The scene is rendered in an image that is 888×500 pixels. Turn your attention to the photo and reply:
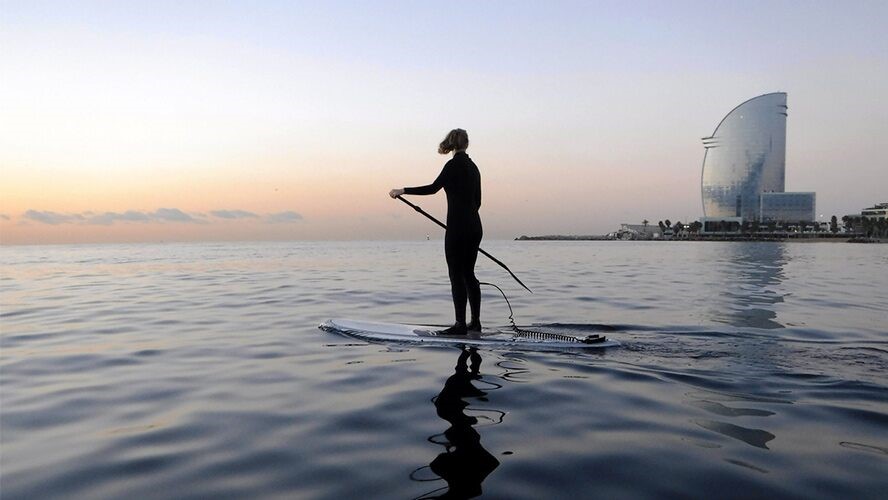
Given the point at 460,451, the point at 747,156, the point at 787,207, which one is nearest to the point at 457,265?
the point at 460,451

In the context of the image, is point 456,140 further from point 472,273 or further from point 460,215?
point 472,273

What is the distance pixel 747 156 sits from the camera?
18138cm

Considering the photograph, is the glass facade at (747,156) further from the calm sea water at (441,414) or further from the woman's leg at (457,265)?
the woman's leg at (457,265)

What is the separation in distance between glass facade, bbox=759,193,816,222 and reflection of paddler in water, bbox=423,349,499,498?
211024 millimetres

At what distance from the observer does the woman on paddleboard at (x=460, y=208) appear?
707 centimetres

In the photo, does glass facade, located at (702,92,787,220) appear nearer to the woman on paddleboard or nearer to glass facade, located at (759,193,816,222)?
glass facade, located at (759,193,816,222)

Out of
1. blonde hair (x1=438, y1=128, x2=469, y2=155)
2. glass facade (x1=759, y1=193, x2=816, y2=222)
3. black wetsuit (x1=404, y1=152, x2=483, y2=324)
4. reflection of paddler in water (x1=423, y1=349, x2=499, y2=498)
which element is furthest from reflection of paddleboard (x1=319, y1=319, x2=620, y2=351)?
glass facade (x1=759, y1=193, x2=816, y2=222)

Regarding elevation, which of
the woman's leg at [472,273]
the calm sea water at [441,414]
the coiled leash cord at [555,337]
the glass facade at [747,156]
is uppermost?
the glass facade at [747,156]

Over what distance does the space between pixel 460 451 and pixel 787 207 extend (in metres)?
220

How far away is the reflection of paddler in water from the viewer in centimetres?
289

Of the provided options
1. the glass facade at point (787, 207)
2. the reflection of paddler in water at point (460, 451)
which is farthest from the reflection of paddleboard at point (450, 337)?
the glass facade at point (787, 207)

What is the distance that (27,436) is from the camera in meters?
3.81

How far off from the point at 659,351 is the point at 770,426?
2820 millimetres

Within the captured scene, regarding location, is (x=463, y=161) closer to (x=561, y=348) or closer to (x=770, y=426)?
(x=561, y=348)
